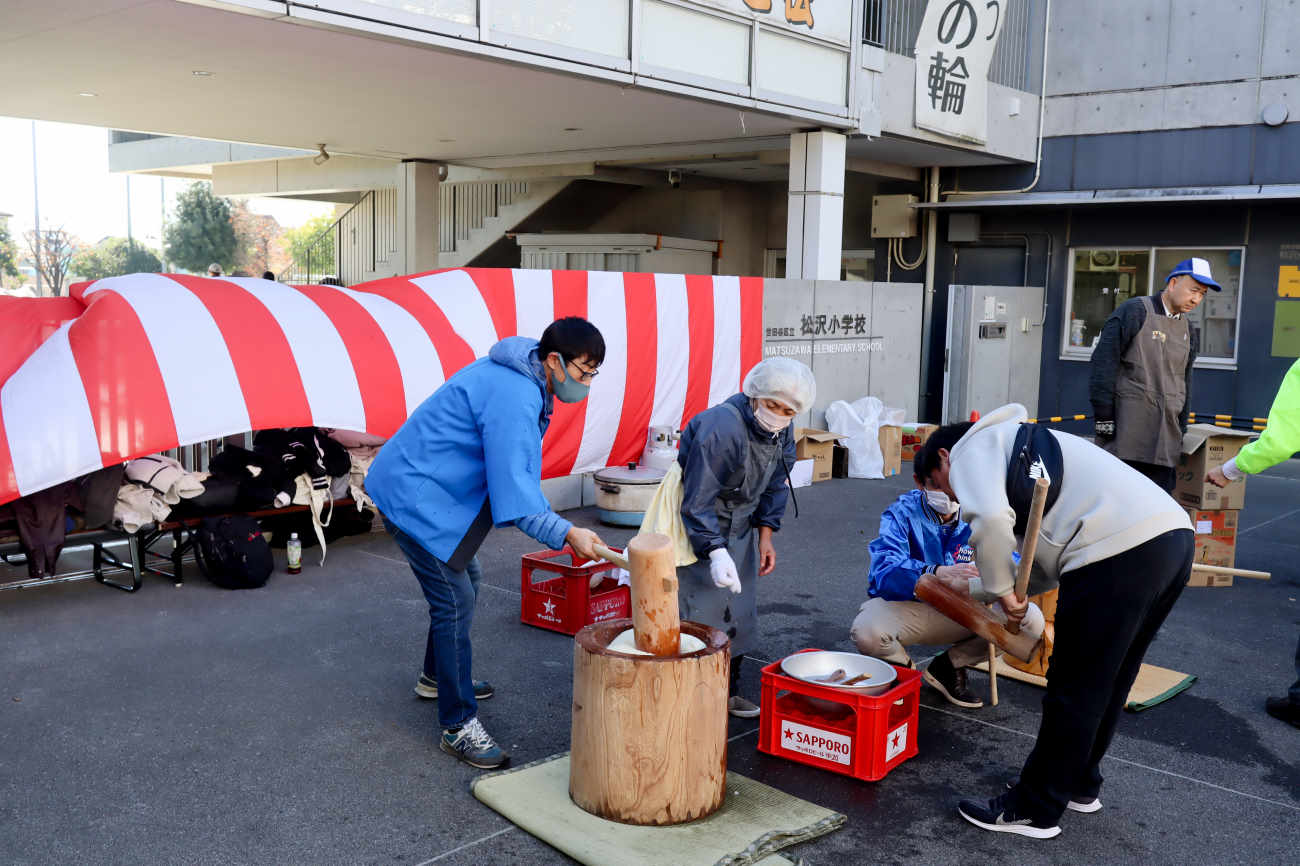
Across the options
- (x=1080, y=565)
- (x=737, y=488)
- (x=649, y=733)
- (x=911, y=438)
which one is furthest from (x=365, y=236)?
(x=1080, y=565)

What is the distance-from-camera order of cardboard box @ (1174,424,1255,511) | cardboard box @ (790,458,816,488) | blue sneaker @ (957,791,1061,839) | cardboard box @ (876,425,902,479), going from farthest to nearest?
cardboard box @ (876,425,902,479) < cardboard box @ (790,458,816,488) < cardboard box @ (1174,424,1255,511) < blue sneaker @ (957,791,1061,839)

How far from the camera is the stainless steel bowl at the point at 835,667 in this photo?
173 inches

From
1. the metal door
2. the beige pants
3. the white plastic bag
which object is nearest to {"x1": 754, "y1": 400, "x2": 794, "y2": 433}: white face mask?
the beige pants

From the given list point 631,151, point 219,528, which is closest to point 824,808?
point 219,528

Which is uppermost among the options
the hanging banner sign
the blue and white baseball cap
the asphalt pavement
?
the hanging banner sign

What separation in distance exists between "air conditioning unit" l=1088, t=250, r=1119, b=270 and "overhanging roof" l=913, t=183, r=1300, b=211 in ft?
2.59

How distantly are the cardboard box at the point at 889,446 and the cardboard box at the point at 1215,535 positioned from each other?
170 inches

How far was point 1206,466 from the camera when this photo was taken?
24.6 feet

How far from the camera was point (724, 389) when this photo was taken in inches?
419

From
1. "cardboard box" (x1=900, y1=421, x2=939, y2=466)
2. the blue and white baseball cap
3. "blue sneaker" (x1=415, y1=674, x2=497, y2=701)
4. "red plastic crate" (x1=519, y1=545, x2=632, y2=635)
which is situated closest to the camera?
"blue sneaker" (x1=415, y1=674, x2=497, y2=701)

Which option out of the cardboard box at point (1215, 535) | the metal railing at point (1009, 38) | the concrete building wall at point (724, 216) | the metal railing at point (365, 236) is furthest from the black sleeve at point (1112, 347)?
the metal railing at point (365, 236)

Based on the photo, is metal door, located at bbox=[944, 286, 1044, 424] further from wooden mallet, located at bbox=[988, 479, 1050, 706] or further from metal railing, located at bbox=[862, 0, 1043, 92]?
wooden mallet, located at bbox=[988, 479, 1050, 706]

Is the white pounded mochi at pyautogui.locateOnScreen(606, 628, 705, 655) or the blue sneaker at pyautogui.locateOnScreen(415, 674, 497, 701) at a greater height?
the white pounded mochi at pyautogui.locateOnScreen(606, 628, 705, 655)

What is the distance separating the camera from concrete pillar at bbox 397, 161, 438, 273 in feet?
57.6
